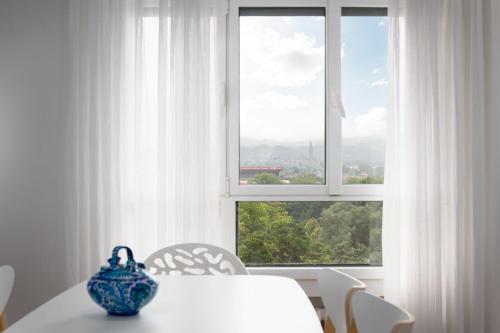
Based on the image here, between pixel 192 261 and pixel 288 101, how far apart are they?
117 cm

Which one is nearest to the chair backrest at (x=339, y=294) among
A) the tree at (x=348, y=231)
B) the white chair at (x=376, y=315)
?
the white chair at (x=376, y=315)

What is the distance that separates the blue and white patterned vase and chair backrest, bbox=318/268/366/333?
2.26 ft

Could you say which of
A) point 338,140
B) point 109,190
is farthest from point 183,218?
point 338,140

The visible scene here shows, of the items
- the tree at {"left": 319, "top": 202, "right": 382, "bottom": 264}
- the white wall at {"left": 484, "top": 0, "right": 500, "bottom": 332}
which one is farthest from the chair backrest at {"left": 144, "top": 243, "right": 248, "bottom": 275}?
the white wall at {"left": 484, "top": 0, "right": 500, "bottom": 332}

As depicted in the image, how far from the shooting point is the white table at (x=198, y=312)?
1.44 m

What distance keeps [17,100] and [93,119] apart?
55 centimetres

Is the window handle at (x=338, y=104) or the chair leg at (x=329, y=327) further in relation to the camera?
the window handle at (x=338, y=104)

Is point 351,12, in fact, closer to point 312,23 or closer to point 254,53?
point 312,23

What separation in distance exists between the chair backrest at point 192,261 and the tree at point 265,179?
0.65m

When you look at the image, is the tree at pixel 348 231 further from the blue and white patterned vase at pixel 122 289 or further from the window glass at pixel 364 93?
the blue and white patterned vase at pixel 122 289

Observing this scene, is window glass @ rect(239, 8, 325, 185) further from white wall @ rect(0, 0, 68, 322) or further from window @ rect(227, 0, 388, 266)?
white wall @ rect(0, 0, 68, 322)

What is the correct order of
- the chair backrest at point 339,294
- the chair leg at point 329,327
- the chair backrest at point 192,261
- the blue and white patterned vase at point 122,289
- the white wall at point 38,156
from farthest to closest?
the white wall at point 38,156, the chair backrest at point 192,261, the chair leg at point 329,327, the chair backrest at point 339,294, the blue and white patterned vase at point 122,289

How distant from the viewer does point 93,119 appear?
9.04 ft

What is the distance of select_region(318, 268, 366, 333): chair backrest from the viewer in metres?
1.72
